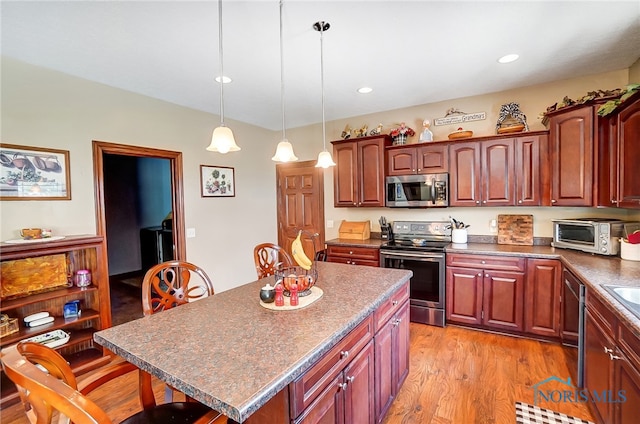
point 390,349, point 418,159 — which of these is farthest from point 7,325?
point 418,159

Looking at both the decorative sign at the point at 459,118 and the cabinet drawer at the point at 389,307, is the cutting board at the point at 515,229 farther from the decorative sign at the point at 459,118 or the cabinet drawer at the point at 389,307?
the cabinet drawer at the point at 389,307

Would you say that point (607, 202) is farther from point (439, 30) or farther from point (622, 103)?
point (439, 30)

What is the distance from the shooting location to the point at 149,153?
3.26m

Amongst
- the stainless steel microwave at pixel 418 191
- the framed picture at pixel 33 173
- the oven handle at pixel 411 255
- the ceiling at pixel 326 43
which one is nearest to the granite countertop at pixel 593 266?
the oven handle at pixel 411 255

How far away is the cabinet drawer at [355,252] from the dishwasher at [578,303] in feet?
5.89

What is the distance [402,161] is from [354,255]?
1.34 m

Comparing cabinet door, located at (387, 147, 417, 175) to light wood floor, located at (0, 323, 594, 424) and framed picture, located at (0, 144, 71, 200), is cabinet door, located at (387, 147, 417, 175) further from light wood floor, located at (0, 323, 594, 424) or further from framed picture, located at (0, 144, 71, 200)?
framed picture, located at (0, 144, 71, 200)

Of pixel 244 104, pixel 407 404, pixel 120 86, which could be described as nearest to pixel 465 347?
pixel 407 404

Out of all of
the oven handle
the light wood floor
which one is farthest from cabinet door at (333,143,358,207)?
the light wood floor

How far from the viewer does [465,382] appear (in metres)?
2.35

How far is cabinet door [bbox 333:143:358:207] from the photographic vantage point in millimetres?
3986

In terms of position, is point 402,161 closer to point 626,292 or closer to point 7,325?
point 626,292

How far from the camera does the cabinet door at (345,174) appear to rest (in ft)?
13.1

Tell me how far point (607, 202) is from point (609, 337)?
1.54 meters
